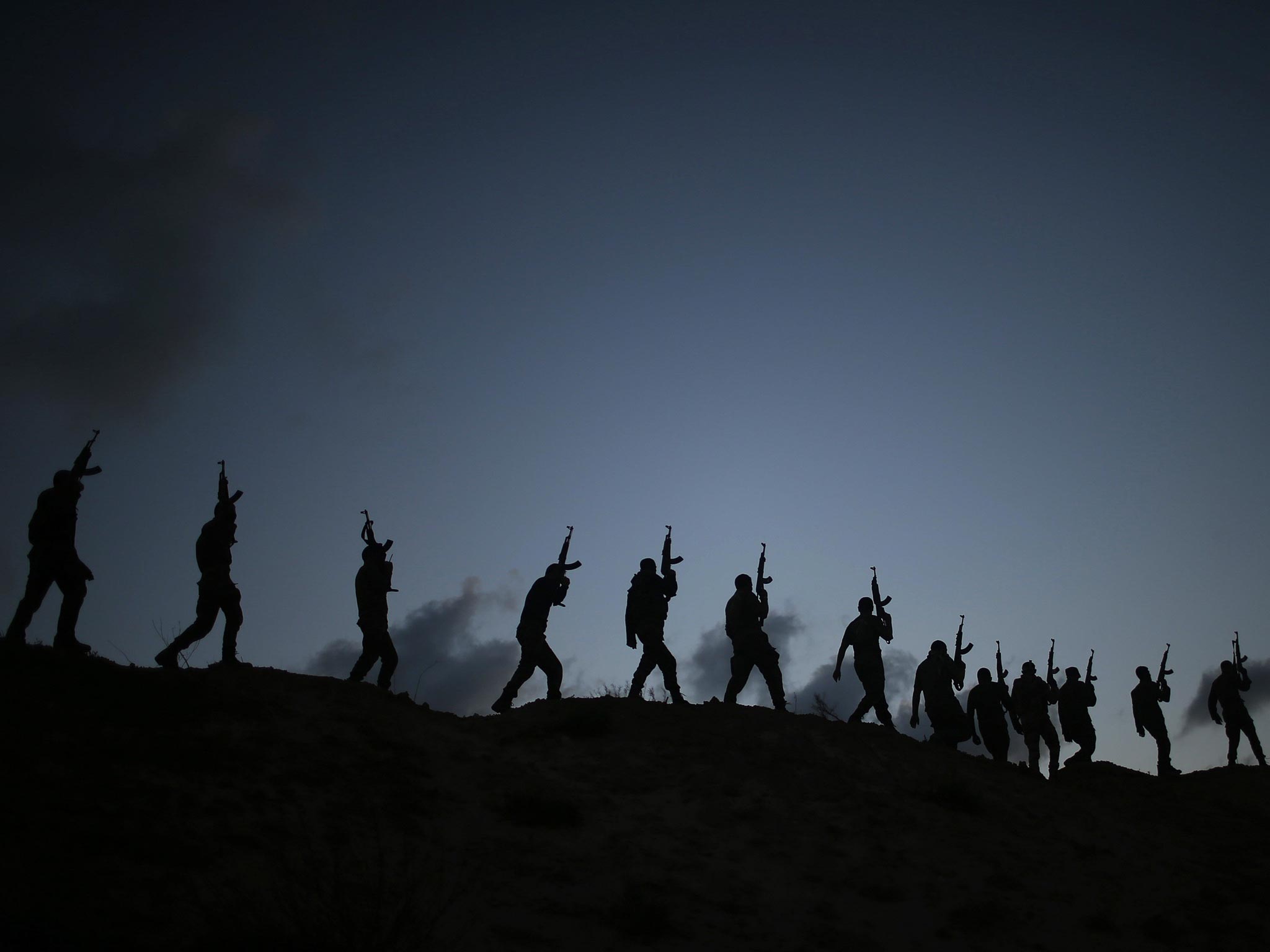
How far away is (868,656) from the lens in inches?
509

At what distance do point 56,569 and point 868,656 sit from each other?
10.6m

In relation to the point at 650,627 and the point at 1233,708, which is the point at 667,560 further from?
the point at 1233,708

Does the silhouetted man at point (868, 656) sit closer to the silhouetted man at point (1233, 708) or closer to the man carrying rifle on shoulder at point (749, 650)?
the man carrying rifle on shoulder at point (749, 650)

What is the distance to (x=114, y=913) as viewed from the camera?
16.5ft

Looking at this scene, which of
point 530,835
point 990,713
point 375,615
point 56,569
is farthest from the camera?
point 990,713

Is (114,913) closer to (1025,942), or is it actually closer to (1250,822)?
(1025,942)

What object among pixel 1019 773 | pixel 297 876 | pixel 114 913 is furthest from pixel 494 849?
pixel 1019 773

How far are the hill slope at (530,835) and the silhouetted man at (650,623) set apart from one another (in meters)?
1.72

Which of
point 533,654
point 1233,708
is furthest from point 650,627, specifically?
point 1233,708

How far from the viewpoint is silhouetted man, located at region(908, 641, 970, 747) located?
13078 millimetres

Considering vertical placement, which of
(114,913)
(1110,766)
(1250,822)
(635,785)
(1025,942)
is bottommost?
(114,913)

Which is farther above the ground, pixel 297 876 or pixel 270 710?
pixel 270 710

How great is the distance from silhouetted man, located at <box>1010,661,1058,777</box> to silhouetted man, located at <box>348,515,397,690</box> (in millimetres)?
9922

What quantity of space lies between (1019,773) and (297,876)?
354 inches
